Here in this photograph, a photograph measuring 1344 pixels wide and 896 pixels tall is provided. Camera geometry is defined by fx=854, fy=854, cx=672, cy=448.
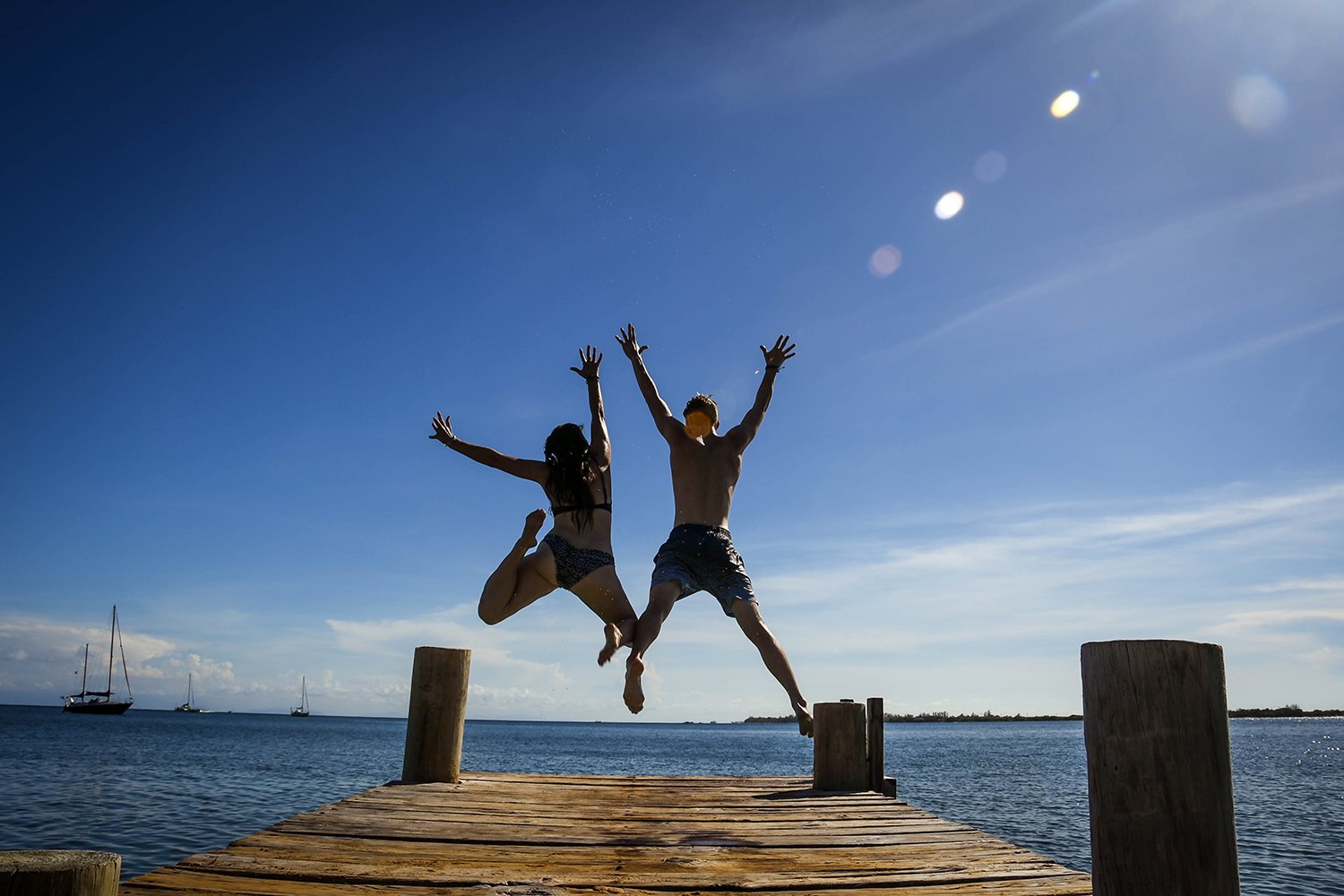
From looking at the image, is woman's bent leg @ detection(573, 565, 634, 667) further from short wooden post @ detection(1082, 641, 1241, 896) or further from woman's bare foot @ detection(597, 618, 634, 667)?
short wooden post @ detection(1082, 641, 1241, 896)

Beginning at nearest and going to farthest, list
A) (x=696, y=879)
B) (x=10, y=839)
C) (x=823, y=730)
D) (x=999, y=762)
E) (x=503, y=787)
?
(x=696, y=879) → (x=503, y=787) → (x=823, y=730) → (x=10, y=839) → (x=999, y=762)

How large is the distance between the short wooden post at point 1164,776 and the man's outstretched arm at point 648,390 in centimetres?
478

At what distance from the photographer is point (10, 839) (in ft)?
65.5

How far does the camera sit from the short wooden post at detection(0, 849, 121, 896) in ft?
6.62

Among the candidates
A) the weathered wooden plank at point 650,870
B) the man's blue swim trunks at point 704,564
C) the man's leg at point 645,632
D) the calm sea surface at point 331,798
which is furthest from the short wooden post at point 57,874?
the calm sea surface at point 331,798

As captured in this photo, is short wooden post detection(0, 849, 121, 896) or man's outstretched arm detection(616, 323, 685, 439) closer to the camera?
short wooden post detection(0, 849, 121, 896)

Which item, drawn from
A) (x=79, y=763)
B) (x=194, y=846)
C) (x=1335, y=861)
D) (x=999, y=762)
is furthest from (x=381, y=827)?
(x=999, y=762)

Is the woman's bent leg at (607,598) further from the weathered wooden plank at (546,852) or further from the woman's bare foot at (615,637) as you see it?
the weathered wooden plank at (546,852)

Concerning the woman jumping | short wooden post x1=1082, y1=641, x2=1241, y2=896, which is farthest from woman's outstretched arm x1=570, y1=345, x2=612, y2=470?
short wooden post x1=1082, y1=641, x2=1241, y2=896

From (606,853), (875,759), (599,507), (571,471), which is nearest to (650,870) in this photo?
(606,853)

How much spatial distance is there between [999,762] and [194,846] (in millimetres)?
58691

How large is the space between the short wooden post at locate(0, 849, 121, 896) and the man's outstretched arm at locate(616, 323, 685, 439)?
5355 mm

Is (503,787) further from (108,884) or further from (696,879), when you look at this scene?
(108,884)

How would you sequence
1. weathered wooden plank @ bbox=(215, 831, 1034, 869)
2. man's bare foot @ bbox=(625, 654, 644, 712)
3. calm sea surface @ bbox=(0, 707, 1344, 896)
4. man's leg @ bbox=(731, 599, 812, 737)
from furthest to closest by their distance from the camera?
1. calm sea surface @ bbox=(0, 707, 1344, 896)
2. man's leg @ bbox=(731, 599, 812, 737)
3. man's bare foot @ bbox=(625, 654, 644, 712)
4. weathered wooden plank @ bbox=(215, 831, 1034, 869)
